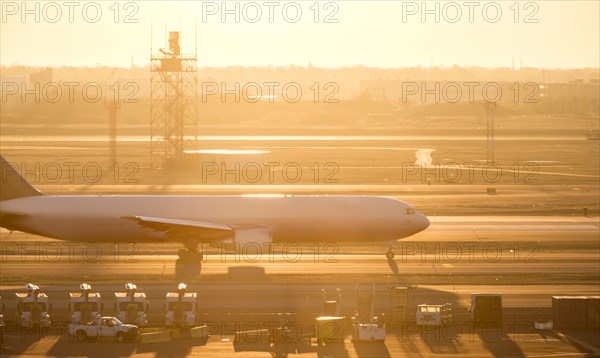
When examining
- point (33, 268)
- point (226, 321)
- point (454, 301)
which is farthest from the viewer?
point (33, 268)

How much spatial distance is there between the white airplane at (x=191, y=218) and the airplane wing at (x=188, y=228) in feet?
0.20

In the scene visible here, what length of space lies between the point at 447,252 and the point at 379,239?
6.50m

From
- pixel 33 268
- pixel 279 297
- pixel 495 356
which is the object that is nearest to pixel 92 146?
pixel 33 268

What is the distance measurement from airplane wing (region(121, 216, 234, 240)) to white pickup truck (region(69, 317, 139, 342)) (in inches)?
646

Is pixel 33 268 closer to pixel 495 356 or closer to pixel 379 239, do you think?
pixel 379 239

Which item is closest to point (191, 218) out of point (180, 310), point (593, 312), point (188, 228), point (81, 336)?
point (188, 228)

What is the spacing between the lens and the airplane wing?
206 feet

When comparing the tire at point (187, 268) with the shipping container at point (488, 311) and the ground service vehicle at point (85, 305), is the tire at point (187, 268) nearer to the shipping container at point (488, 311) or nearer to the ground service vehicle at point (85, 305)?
the ground service vehicle at point (85, 305)

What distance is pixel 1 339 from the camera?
1811 inches

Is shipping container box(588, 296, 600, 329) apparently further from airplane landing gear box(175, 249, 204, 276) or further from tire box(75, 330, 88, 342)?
airplane landing gear box(175, 249, 204, 276)

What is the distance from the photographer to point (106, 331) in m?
46.4

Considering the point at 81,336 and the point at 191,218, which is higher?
the point at 191,218

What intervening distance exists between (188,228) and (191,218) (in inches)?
39.7

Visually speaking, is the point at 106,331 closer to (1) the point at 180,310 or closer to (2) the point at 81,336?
(2) the point at 81,336
